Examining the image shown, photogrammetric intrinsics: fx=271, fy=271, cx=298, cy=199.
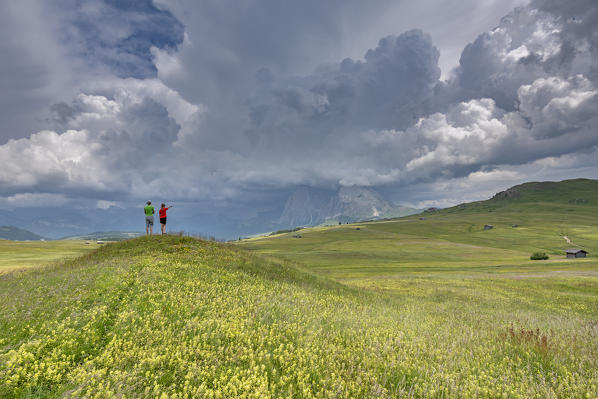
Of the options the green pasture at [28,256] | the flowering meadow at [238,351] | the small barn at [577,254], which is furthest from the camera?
the small barn at [577,254]

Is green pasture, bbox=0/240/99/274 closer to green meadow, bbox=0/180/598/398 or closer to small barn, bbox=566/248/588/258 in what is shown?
green meadow, bbox=0/180/598/398

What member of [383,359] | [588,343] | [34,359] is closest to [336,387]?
[383,359]

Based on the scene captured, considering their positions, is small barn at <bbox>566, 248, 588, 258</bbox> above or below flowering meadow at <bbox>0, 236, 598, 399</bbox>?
below

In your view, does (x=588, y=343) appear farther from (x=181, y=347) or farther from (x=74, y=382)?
(x=74, y=382)

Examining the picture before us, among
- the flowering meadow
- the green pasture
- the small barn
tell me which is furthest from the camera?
the small barn

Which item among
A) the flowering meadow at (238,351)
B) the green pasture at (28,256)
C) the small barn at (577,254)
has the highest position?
the green pasture at (28,256)

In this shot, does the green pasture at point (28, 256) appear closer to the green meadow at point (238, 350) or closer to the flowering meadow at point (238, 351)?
the green meadow at point (238, 350)

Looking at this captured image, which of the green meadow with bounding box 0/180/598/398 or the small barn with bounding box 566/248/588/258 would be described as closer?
the green meadow with bounding box 0/180/598/398

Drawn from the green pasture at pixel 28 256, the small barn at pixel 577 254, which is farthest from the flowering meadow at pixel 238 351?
the small barn at pixel 577 254

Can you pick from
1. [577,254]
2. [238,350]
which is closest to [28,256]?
[238,350]

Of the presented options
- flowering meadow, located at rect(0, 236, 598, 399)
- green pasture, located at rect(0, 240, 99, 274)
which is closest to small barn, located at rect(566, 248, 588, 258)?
flowering meadow, located at rect(0, 236, 598, 399)

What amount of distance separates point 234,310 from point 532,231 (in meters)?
239

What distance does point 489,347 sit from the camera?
9039 millimetres

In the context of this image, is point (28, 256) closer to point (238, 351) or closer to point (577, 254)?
point (238, 351)
